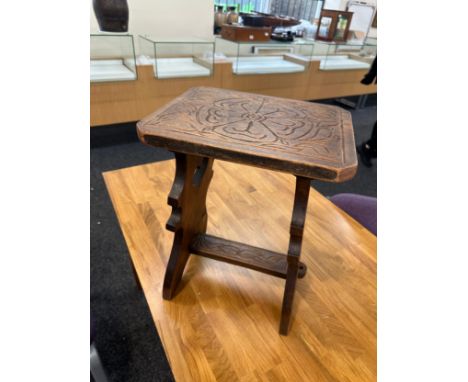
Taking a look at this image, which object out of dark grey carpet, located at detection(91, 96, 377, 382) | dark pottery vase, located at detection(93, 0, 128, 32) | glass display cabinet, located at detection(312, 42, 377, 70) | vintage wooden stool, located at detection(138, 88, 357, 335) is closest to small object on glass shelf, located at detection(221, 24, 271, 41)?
glass display cabinet, located at detection(312, 42, 377, 70)

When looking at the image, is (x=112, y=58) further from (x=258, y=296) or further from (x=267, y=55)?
(x=258, y=296)

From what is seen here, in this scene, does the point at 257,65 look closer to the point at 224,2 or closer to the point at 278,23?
the point at 278,23

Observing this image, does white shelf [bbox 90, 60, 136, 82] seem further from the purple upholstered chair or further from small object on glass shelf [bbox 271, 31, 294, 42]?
the purple upholstered chair

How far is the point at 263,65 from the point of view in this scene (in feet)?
9.25

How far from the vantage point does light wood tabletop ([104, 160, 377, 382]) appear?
0.74 metres

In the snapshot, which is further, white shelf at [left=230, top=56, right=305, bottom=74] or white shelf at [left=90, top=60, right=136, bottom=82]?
white shelf at [left=230, top=56, right=305, bottom=74]

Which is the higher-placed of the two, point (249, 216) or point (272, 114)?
point (272, 114)

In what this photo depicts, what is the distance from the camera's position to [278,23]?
2752 mm

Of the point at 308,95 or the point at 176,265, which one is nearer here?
the point at 176,265

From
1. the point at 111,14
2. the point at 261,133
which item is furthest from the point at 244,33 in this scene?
the point at 261,133

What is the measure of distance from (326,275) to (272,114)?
1.88ft

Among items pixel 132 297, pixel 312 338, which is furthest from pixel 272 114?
pixel 132 297

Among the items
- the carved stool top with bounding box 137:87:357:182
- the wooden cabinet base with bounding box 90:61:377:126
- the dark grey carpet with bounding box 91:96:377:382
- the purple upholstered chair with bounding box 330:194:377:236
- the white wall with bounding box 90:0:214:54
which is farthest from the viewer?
the white wall with bounding box 90:0:214:54

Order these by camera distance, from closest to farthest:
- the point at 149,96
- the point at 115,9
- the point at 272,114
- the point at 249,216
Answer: the point at 272,114
the point at 249,216
the point at 115,9
the point at 149,96
